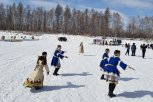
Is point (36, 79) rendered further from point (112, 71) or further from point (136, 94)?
point (136, 94)

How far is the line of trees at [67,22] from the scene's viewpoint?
12494 centimetres

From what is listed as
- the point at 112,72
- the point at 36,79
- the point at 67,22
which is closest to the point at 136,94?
the point at 112,72

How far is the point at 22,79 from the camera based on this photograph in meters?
14.4

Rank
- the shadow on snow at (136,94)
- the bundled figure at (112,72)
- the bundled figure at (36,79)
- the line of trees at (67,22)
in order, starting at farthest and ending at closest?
the line of trees at (67,22) < the shadow on snow at (136,94) < the bundled figure at (36,79) < the bundled figure at (112,72)

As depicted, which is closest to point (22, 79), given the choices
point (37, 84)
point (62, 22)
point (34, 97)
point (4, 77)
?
point (4, 77)

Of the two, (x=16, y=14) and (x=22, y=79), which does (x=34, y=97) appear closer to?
(x=22, y=79)

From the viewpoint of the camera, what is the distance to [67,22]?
12825 cm

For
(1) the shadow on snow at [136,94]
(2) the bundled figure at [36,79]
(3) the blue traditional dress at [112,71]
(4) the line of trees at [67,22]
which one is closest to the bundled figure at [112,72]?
(3) the blue traditional dress at [112,71]

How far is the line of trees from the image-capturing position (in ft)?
410

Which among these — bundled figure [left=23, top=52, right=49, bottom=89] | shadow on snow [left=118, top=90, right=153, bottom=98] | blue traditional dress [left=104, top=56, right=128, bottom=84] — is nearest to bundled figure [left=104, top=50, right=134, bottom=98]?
blue traditional dress [left=104, top=56, right=128, bottom=84]

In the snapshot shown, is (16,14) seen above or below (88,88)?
above

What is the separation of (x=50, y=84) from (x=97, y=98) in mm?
2875

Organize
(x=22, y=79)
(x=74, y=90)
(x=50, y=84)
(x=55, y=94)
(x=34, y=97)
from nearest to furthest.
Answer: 1. (x=34, y=97)
2. (x=55, y=94)
3. (x=74, y=90)
4. (x=50, y=84)
5. (x=22, y=79)

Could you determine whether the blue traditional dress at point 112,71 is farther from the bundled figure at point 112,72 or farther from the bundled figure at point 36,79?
the bundled figure at point 36,79
